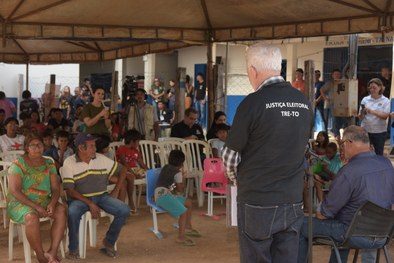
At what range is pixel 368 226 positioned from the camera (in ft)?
14.2

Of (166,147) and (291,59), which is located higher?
(291,59)

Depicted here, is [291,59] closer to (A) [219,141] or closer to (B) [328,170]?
→ (A) [219,141]

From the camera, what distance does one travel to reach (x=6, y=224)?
24.0 ft

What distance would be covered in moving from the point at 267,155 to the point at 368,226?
1318mm

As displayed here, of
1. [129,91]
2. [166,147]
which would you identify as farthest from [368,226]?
[129,91]

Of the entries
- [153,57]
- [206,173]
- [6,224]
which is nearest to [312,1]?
[206,173]

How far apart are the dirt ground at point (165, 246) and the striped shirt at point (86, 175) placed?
0.62 meters

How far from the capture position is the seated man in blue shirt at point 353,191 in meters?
4.35

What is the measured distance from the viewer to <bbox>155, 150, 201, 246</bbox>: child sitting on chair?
21.6 feet

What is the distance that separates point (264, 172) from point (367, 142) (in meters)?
1.43

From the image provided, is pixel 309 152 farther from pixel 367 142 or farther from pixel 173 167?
pixel 173 167

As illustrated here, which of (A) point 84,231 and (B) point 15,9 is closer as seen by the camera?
(A) point 84,231

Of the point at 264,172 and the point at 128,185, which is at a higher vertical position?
the point at 264,172

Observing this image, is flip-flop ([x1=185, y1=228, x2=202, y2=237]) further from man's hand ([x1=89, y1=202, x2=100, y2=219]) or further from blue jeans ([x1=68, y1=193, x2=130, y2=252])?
man's hand ([x1=89, y1=202, x2=100, y2=219])
